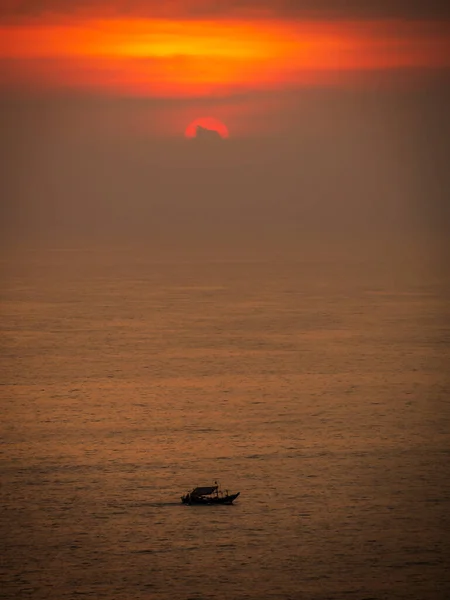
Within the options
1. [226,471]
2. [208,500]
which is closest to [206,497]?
[208,500]

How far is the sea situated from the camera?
240 feet

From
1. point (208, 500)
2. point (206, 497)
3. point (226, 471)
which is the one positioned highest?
point (226, 471)

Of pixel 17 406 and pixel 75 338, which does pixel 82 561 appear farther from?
pixel 75 338

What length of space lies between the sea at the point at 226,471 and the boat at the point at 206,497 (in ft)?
1.92

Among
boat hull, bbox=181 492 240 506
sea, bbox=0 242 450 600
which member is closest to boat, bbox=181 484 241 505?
boat hull, bbox=181 492 240 506

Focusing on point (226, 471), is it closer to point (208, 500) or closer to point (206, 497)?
point (206, 497)

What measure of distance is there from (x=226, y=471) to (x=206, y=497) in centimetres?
810

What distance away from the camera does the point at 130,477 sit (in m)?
90.2

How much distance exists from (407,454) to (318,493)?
13891 millimetres

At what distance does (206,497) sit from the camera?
83.7 m

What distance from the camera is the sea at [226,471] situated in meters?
73.2

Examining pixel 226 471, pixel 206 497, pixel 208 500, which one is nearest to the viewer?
pixel 208 500

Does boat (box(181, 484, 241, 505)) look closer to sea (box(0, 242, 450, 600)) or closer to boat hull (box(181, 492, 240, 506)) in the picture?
boat hull (box(181, 492, 240, 506))

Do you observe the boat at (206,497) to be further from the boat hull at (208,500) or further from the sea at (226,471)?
the sea at (226,471)
